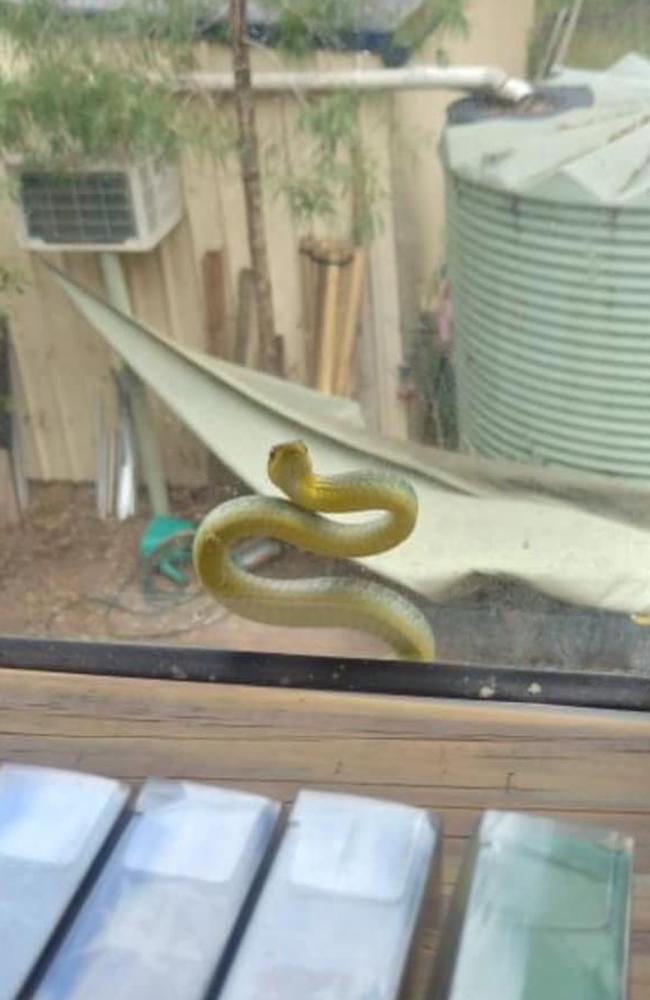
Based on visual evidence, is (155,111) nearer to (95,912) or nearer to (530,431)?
(530,431)

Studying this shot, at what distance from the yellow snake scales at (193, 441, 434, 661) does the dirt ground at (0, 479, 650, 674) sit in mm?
17

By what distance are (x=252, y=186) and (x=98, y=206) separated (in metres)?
0.31

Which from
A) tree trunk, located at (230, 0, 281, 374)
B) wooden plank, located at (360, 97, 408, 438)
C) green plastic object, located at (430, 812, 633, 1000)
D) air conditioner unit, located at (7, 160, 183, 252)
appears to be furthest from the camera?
air conditioner unit, located at (7, 160, 183, 252)

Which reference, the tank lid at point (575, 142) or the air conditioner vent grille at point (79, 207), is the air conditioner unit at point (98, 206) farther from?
the tank lid at point (575, 142)

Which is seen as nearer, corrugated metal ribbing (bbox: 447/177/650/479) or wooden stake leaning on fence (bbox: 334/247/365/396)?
corrugated metal ribbing (bbox: 447/177/650/479)

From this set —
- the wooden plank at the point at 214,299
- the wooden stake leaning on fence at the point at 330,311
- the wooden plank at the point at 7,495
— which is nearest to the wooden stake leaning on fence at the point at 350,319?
the wooden stake leaning on fence at the point at 330,311

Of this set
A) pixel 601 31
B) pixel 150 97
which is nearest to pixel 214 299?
pixel 150 97

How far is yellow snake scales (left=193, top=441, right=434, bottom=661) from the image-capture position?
0.69 metres

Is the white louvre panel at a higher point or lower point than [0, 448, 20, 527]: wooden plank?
higher

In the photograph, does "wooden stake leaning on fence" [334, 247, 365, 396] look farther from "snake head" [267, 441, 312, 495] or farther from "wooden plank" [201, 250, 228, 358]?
"snake head" [267, 441, 312, 495]

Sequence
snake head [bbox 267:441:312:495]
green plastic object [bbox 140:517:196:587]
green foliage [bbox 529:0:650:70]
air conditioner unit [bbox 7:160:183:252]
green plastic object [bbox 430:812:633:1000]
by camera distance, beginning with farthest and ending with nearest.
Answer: air conditioner unit [bbox 7:160:183:252]
green plastic object [bbox 140:517:196:587]
green foliage [bbox 529:0:650:70]
snake head [bbox 267:441:312:495]
green plastic object [bbox 430:812:633:1000]

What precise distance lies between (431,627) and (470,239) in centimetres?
114

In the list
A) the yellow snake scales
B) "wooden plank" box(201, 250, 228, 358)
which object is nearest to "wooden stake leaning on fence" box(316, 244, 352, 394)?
"wooden plank" box(201, 250, 228, 358)

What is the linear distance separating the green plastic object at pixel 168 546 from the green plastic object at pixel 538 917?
1023 mm
